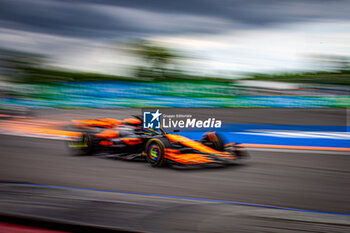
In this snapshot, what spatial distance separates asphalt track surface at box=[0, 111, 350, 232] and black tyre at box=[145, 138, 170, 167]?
5.1 inches

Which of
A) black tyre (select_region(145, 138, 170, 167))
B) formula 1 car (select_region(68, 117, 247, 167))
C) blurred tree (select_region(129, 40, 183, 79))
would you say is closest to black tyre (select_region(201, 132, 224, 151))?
formula 1 car (select_region(68, 117, 247, 167))

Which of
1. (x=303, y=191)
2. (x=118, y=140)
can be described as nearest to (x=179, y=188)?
(x=303, y=191)

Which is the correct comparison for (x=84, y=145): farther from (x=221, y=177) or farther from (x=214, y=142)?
(x=221, y=177)

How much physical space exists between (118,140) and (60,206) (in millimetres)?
2771

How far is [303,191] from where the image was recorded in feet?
13.2

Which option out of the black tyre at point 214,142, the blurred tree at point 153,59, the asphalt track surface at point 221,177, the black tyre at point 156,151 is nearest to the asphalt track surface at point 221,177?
the asphalt track surface at point 221,177

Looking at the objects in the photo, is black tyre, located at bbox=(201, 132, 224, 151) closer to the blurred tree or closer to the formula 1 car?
the formula 1 car

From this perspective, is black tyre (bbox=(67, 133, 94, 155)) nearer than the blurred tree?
Yes

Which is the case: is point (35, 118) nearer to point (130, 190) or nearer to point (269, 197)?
point (130, 190)

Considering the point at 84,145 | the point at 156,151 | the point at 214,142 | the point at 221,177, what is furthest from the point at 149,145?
the point at 84,145

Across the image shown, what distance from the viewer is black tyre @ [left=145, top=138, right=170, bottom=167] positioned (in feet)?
16.8

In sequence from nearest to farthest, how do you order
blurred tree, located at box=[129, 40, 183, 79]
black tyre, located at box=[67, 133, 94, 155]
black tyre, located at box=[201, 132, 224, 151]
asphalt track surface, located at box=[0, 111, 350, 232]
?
asphalt track surface, located at box=[0, 111, 350, 232] → black tyre, located at box=[201, 132, 224, 151] → black tyre, located at box=[67, 133, 94, 155] → blurred tree, located at box=[129, 40, 183, 79]

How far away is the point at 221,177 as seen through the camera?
4.66 meters

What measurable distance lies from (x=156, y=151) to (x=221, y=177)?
107 centimetres
